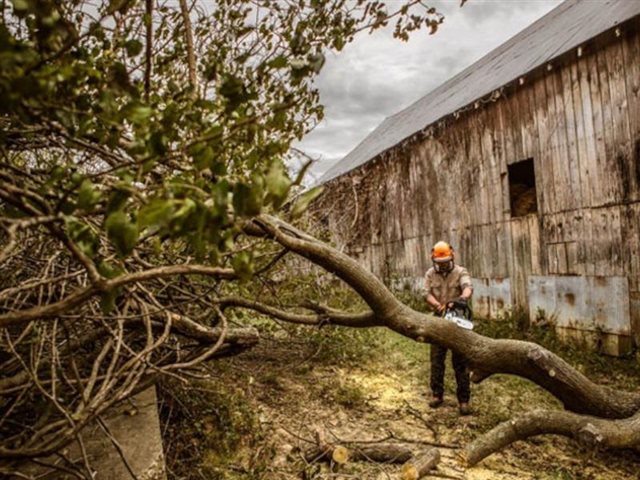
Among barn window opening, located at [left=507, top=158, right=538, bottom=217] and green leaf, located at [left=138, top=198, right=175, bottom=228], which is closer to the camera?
green leaf, located at [left=138, top=198, right=175, bottom=228]

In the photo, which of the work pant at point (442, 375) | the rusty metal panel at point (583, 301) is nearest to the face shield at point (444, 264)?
the work pant at point (442, 375)

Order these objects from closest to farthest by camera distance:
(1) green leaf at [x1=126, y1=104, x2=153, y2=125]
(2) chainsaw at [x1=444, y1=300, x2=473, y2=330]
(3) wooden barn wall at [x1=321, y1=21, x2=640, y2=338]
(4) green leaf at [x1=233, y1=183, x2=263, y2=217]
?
(4) green leaf at [x1=233, y1=183, x2=263, y2=217] < (1) green leaf at [x1=126, y1=104, x2=153, y2=125] < (2) chainsaw at [x1=444, y1=300, x2=473, y2=330] < (3) wooden barn wall at [x1=321, y1=21, x2=640, y2=338]

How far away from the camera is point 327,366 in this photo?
6.78m

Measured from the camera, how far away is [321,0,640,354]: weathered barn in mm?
6551

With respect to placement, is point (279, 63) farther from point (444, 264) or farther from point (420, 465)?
point (444, 264)

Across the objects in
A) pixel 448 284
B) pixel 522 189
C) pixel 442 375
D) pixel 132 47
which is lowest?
pixel 442 375

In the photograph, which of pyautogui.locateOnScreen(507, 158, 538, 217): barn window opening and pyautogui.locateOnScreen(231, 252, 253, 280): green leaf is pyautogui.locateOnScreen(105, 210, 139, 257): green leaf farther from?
pyautogui.locateOnScreen(507, 158, 538, 217): barn window opening

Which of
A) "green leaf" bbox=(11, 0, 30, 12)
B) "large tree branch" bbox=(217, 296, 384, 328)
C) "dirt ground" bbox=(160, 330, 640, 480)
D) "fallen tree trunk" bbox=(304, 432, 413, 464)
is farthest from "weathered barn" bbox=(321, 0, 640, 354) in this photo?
"green leaf" bbox=(11, 0, 30, 12)

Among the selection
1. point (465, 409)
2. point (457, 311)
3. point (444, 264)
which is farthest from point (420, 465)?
point (444, 264)

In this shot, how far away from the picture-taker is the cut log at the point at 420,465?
11.8 feet

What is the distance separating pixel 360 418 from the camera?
5.04 metres

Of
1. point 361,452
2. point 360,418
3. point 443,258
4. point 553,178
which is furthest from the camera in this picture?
point 553,178

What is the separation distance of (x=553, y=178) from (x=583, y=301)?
6.86 ft

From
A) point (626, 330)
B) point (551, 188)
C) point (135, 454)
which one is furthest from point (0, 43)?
point (551, 188)
